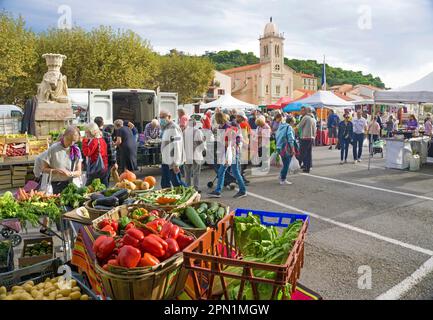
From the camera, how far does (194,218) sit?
370 cm

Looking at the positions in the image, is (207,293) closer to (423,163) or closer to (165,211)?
(165,211)

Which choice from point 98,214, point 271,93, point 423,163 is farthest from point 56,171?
point 271,93

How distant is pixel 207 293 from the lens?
2838mm

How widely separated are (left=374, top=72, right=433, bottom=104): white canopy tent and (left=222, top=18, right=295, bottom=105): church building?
2394 inches

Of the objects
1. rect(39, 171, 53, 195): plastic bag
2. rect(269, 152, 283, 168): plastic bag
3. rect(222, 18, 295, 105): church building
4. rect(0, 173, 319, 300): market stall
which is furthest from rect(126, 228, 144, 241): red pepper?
rect(222, 18, 295, 105): church building

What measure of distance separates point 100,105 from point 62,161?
6.84m

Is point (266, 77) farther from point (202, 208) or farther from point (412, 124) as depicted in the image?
point (202, 208)

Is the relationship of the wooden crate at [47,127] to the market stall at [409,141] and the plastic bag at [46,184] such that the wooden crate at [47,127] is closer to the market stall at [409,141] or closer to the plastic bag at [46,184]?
the plastic bag at [46,184]

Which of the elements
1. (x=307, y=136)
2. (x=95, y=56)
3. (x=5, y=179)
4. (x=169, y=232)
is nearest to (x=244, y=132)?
(x=307, y=136)

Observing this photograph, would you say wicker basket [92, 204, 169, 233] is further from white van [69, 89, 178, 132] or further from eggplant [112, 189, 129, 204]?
white van [69, 89, 178, 132]

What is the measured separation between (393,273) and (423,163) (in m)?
10.3

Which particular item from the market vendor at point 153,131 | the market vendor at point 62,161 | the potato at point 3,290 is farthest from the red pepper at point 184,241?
the market vendor at point 153,131

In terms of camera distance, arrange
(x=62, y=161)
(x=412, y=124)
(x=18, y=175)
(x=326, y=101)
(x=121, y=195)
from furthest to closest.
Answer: (x=326, y=101) < (x=412, y=124) < (x=18, y=175) < (x=62, y=161) < (x=121, y=195)

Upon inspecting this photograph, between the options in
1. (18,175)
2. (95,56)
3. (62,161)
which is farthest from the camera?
(95,56)
